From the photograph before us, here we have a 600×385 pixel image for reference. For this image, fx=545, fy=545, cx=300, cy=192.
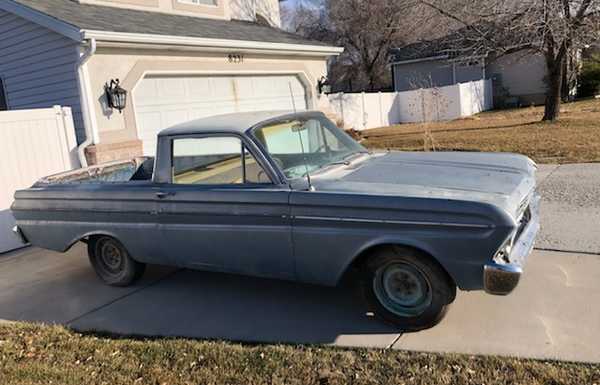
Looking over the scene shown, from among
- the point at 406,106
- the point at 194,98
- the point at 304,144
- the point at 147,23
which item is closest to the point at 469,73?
the point at 406,106

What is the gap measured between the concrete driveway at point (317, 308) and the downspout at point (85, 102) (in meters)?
2.53

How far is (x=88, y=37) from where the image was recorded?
8.46m

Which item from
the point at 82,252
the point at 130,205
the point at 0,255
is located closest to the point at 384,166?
the point at 130,205

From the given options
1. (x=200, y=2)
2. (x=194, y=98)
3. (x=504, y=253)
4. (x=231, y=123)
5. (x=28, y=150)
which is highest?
(x=200, y=2)

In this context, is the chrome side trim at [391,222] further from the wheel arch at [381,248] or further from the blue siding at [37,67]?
the blue siding at [37,67]

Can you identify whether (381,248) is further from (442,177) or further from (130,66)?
(130,66)

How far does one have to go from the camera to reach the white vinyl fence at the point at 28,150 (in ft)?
24.7

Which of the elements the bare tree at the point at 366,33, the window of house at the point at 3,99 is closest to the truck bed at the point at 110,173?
the window of house at the point at 3,99

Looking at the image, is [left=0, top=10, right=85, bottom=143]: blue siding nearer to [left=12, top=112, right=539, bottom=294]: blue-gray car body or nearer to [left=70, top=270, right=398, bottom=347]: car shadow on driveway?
[left=12, top=112, right=539, bottom=294]: blue-gray car body

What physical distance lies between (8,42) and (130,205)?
7.03 metres

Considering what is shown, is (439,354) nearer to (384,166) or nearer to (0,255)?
(384,166)

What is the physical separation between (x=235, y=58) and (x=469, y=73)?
22.9 metres

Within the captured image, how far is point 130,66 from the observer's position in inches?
374

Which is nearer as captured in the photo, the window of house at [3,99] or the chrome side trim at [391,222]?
the chrome side trim at [391,222]
